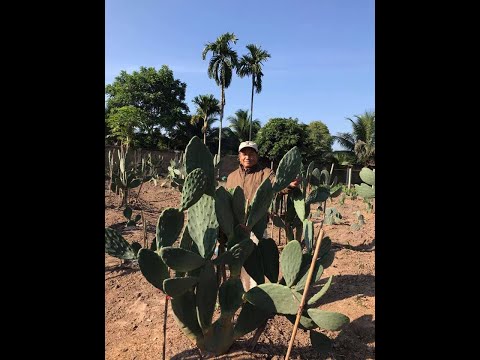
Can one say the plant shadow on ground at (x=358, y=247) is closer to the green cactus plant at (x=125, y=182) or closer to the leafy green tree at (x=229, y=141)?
the green cactus plant at (x=125, y=182)

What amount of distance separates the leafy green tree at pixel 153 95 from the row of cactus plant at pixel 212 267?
22657 mm

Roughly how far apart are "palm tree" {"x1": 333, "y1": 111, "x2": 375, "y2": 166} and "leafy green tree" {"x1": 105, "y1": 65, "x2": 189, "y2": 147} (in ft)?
37.8

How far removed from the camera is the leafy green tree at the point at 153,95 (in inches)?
939

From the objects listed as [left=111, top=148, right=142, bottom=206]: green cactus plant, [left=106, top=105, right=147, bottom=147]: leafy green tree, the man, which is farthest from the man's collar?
[left=106, top=105, right=147, bottom=147]: leafy green tree

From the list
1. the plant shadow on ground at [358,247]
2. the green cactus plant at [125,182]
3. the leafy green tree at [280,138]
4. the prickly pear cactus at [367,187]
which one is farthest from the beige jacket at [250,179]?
the leafy green tree at [280,138]

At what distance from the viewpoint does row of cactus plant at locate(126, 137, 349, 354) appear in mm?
1354

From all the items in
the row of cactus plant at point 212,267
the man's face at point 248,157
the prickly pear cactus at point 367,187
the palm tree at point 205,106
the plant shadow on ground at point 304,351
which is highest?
the palm tree at point 205,106
